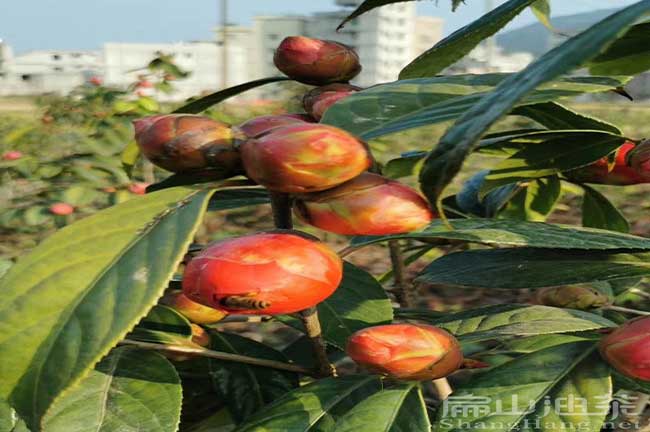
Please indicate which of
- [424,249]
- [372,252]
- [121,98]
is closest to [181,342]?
[424,249]

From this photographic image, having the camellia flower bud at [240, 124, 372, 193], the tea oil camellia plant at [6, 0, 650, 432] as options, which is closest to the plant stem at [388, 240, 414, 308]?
the tea oil camellia plant at [6, 0, 650, 432]

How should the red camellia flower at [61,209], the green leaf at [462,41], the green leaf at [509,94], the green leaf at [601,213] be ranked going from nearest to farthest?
the green leaf at [509,94], the green leaf at [462,41], the green leaf at [601,213], the red camellia flower at [61,209]

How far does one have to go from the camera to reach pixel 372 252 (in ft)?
9.95

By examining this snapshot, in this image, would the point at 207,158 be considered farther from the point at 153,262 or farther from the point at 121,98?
the point at 121,98

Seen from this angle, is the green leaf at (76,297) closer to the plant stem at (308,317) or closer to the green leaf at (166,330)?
the plant stem at (308,317)

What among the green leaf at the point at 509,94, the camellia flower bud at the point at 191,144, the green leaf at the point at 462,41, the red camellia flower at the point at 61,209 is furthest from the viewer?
the red camellia flower at the point at 61,209

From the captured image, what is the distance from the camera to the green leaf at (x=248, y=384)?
689 millimetres

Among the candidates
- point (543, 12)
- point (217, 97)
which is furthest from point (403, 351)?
point (543, 12)

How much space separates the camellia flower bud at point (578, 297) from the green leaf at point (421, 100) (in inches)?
12.0

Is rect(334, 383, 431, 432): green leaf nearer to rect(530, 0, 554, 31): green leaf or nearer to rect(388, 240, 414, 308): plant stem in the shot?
rect(388, 240, 414, 308): plant stem

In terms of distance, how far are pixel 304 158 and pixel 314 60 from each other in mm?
205

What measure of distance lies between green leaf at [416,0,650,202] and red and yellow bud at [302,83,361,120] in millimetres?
172

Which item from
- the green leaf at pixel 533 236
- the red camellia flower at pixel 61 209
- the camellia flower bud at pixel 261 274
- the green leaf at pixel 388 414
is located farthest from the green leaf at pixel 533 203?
the red camellia flower at pixel 61 209

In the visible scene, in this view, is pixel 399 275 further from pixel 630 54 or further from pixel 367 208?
pixel 367 208
